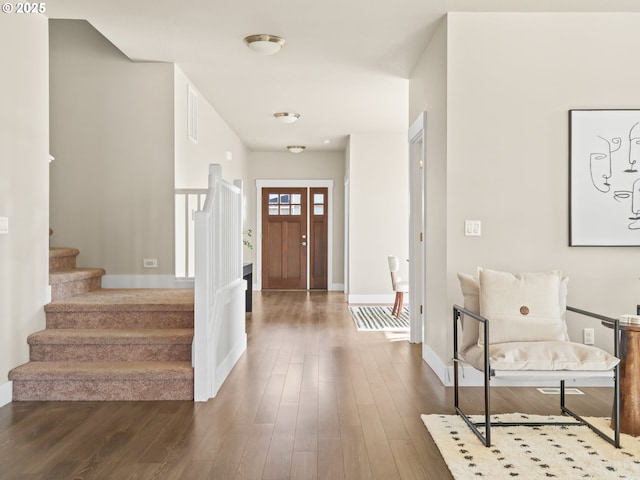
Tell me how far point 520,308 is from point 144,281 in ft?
12.3

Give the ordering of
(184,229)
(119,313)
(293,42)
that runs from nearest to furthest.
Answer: (119,313), (293,42), (184,229)

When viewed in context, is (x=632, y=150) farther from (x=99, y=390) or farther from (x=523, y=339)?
(x=99, y=390)

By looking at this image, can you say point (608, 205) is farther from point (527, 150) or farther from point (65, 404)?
point (65, 404)

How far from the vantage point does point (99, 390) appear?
3.66 meters

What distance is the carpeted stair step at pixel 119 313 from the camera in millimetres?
4141

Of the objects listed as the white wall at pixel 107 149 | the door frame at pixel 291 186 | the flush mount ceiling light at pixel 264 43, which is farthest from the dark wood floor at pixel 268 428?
the door frame at pixel 291 186

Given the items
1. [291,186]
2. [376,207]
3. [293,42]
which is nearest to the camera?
[293,42]

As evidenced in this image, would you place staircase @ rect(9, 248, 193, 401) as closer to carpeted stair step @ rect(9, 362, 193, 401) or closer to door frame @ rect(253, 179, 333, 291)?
carpeted stair step @ rect(9, 362, 193, 401)

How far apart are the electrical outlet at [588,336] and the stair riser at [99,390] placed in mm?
2838

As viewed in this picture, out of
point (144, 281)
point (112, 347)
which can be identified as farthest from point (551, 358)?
point (144, 281)

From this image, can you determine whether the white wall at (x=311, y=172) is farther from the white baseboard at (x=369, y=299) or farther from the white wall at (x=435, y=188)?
the white wall at (x=435, y=188)

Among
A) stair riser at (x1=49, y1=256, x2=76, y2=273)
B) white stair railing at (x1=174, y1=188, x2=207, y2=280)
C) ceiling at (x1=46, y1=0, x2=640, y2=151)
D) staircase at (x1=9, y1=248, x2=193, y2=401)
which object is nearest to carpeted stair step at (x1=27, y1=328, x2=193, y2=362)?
staircase at (x1=9, y1=248, x2=193, y2=401)

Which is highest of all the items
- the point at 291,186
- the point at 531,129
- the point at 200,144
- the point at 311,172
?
the point at 311,172

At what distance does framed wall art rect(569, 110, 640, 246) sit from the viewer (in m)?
4.04
